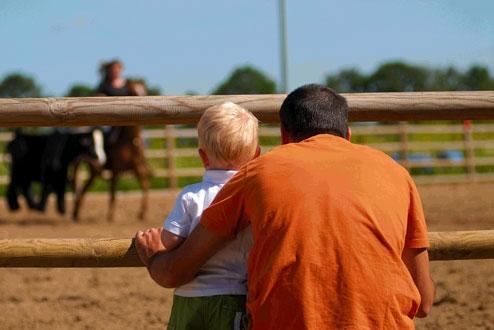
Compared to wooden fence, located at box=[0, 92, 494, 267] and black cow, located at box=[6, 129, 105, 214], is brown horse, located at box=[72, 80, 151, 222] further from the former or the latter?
wooden fence, located at box=[0, 92, 494, 267]

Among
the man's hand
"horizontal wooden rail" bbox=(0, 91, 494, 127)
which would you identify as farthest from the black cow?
the man's hand

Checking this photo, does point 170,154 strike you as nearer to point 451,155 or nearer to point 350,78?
point 451,155

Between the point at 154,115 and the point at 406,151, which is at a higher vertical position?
the point at 154,115

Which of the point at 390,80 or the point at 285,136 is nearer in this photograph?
the point at 285,136

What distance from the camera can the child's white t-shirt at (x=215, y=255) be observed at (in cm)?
266

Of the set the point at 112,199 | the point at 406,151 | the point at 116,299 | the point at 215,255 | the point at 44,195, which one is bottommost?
the point at 406,151

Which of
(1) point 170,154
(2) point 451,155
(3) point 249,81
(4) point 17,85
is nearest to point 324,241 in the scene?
(1) point 170,154

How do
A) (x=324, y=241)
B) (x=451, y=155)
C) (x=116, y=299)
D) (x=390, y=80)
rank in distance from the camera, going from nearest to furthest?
(x=324, y=241), (x=116, y=299), (x=451, y=155), (x=390, y=80)

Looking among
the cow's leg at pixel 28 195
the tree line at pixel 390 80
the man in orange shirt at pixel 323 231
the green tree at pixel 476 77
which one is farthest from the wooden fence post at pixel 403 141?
the green tree at pixel 476 77

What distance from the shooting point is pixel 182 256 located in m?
2.62

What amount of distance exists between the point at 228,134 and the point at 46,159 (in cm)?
1173

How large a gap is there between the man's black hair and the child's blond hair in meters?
0.11

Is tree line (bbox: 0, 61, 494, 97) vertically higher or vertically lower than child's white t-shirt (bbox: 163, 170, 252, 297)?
lower

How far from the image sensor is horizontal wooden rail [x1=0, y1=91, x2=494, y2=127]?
130 inches
